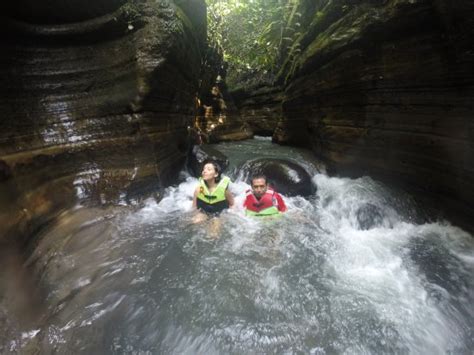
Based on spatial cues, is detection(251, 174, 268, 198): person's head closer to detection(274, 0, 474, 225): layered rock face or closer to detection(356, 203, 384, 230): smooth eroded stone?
detection(356, 203, 384, 230): smooth eroded stone

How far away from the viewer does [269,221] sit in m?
4.62

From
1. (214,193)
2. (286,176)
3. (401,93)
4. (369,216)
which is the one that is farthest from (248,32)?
(369,216)

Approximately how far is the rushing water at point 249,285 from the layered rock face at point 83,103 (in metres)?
0.62

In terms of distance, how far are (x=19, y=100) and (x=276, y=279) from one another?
4.70m

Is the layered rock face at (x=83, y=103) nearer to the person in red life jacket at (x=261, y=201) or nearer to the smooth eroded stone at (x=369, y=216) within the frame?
the person in red life jacket at (x=261, y=201)

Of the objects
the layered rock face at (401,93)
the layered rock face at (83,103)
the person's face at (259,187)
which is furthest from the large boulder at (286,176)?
the layered rock face at (83,103)

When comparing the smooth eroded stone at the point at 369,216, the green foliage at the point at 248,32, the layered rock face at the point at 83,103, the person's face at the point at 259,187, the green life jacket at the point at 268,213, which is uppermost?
the green foliage at the point at 248,32

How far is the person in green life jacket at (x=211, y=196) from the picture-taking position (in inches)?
196

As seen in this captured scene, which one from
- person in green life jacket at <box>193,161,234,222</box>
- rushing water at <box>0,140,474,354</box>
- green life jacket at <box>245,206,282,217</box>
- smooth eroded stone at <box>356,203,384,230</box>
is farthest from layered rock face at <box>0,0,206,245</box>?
smooth eroded stone at <box>356,203,384,230</box>

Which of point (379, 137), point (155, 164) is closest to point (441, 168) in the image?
point (379, 137)

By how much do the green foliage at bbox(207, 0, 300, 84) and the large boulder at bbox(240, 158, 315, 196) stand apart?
7.33 meters

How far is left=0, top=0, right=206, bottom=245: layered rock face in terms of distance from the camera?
12.7 feet

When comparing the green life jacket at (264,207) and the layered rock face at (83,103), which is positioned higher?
the layered rock face at (83,103)

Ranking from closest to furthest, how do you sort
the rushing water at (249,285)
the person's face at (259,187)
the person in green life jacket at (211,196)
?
1. the rushing water at (249,285)
2. the person's face at (259,187)
3. the person in green life jacket at (211,196)
